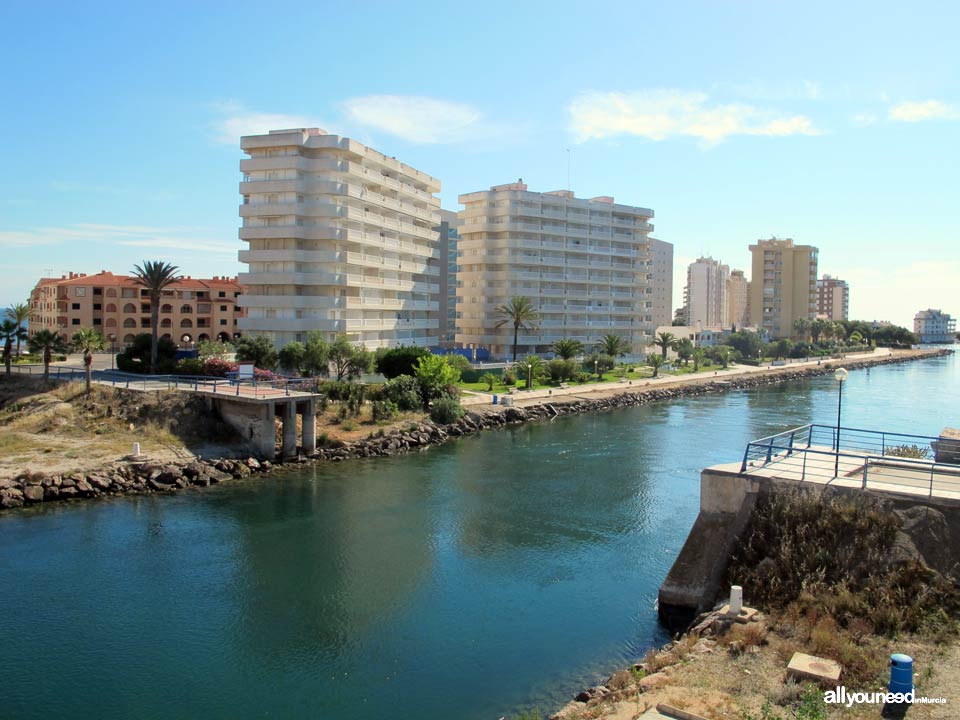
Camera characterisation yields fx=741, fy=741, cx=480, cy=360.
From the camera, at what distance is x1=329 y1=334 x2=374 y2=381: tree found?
5844 centimetres

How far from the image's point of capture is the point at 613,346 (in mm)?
96062

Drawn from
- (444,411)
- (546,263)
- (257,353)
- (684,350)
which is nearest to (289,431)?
(444,411)

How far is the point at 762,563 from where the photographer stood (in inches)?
773

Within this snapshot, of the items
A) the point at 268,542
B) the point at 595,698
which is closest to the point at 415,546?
the point at 268,542

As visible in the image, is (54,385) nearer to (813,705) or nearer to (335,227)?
(335,227)

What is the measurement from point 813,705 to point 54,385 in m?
49.1

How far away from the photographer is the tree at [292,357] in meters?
57.9

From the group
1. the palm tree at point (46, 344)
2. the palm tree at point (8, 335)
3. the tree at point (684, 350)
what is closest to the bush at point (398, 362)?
the palm tree at point (46, 344)

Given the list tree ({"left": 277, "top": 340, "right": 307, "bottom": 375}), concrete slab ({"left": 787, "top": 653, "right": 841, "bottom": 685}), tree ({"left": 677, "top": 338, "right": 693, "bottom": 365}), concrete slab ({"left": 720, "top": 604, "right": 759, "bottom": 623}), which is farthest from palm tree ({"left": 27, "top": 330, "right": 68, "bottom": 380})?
tree ({"left": 677, "top": 338, "right": 693, "bottom": 365})

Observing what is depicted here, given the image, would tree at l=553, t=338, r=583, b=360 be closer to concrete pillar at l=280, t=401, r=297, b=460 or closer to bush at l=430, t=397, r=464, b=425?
bush at l=430, t=397, r=464, b=425

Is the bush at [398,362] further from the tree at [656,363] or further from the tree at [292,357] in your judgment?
the tree at [656,363]

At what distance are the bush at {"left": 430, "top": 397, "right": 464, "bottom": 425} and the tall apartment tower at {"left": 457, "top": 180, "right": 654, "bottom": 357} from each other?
43.7m

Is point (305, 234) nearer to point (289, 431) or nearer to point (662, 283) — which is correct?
point (289, 431)

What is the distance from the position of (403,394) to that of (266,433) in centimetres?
1410
